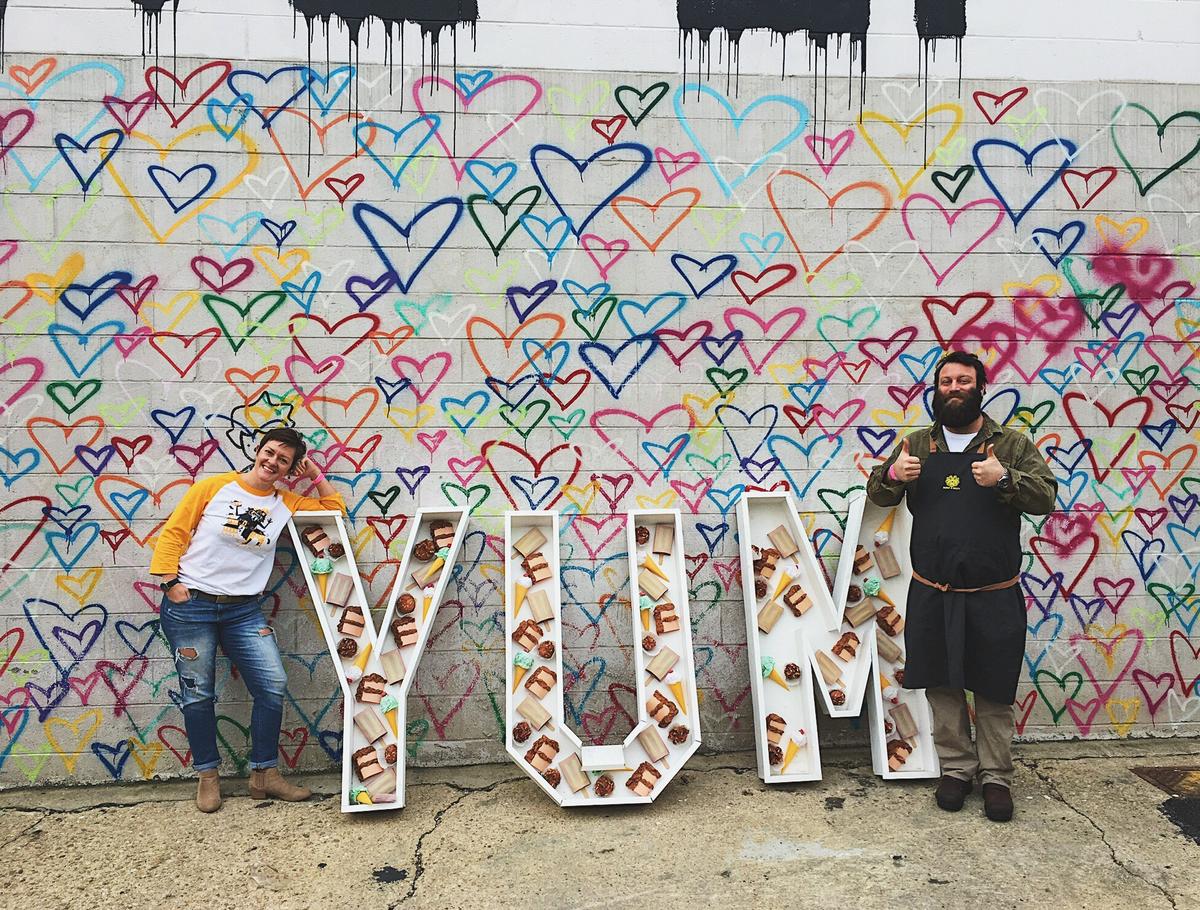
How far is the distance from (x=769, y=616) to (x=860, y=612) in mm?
436

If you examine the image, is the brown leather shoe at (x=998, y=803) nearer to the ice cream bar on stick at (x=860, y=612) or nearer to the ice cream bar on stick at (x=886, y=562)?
the ice cream bar on stick at (x=860, y=612)

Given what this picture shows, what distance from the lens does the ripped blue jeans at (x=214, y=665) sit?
4.16m

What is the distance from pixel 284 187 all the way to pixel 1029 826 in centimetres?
431

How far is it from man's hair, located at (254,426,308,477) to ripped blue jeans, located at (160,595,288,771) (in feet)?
2.24

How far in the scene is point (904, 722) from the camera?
4.42 meters

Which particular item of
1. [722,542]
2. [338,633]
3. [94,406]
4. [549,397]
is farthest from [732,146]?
[94,406]

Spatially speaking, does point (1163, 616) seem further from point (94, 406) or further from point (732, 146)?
point (94, 406)

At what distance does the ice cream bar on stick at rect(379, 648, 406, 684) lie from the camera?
4.33m

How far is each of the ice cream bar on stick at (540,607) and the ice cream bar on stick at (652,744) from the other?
68 centimetres

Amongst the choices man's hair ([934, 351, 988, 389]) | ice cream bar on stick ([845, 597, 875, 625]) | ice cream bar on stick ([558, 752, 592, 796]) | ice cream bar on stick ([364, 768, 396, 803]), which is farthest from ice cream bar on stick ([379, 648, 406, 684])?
man's hair ([934, 351, 988, 389])

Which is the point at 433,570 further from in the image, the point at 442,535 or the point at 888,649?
the point at 888,649

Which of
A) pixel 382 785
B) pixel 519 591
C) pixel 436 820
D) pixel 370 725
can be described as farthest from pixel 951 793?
pixel 370 725

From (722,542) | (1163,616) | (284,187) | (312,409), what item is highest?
(284,187)

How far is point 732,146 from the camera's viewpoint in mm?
4613
